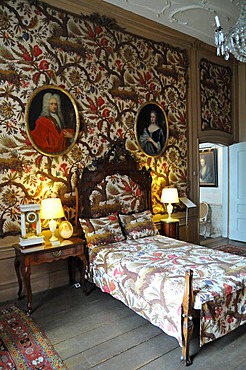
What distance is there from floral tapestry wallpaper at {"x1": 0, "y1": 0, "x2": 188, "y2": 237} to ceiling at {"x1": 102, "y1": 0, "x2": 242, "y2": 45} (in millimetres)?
364

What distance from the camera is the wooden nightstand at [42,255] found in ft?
10.4

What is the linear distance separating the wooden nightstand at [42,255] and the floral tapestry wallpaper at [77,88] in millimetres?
476

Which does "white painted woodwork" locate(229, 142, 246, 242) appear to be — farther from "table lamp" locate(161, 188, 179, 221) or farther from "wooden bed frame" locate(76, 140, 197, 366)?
"wooden bed frame" locate(76, 140, 197, 366)

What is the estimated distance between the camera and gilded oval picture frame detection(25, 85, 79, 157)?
3.70 metres

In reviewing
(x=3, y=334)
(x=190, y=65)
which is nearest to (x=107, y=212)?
(x=3, y=334)

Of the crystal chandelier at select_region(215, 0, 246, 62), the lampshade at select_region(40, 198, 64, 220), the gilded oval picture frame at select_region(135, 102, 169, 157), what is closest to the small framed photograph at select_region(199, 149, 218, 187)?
the gilded oval picture frame at select_region(135, 102, 169, 157)

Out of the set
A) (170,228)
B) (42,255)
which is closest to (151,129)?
(170,228)

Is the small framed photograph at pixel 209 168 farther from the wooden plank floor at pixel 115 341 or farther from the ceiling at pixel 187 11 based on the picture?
the wooden plank floor at pixel 115 341

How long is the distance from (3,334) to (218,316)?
6.68 ft

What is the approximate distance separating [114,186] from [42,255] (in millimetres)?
1553

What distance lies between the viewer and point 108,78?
4.36 metres

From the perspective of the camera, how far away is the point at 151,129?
4.93m

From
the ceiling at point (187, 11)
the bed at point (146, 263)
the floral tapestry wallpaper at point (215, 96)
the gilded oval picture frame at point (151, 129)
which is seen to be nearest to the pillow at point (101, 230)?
the bed at point (146, 263)

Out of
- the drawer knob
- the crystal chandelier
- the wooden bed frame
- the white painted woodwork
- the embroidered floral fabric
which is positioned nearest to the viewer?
the crystal chandelier
